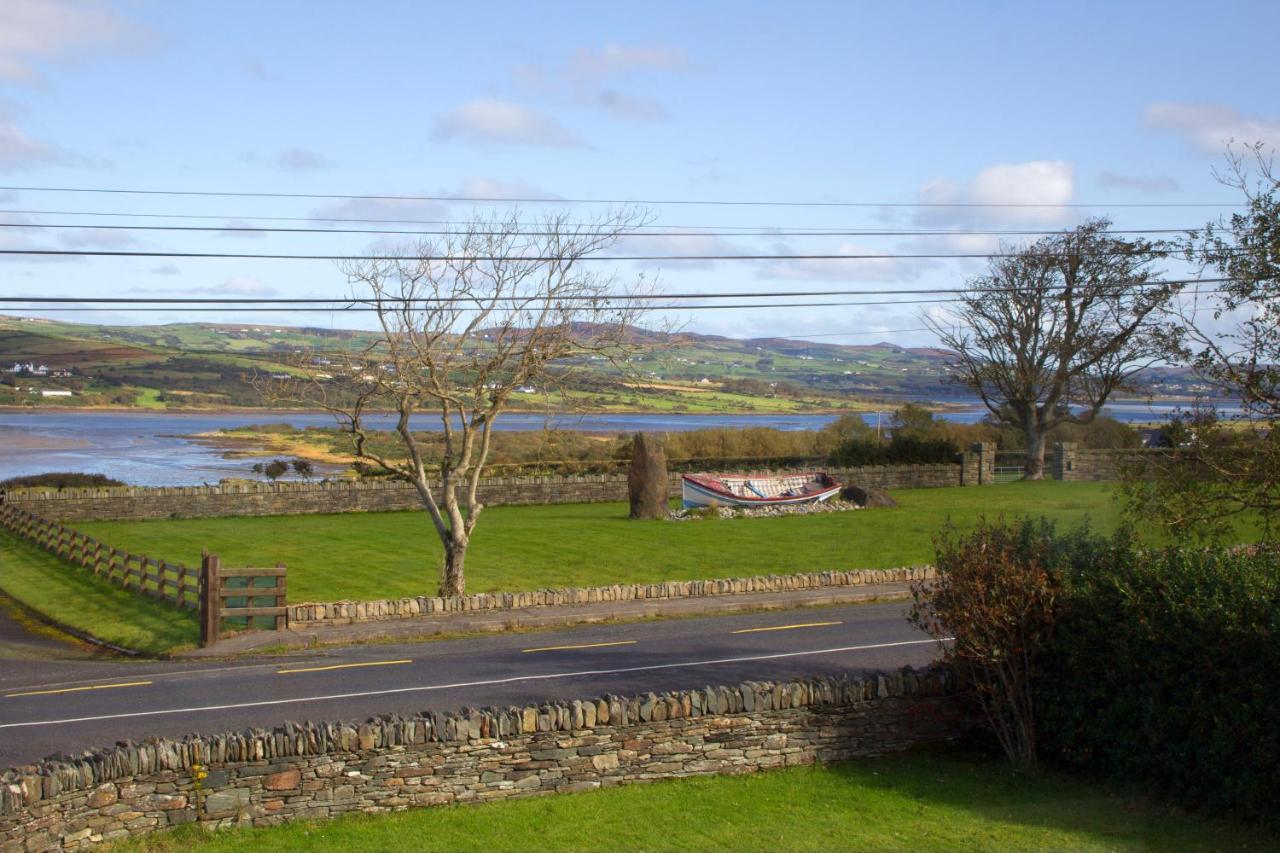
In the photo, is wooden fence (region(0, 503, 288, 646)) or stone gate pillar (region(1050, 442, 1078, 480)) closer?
wooden fence (region(0, 503, 288, 646))

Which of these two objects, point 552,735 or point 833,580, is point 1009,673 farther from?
point 833,580

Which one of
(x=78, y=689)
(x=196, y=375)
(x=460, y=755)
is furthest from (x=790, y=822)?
(x=196, y=375)

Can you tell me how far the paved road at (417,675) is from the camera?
1445cm

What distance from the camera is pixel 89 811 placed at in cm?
1034

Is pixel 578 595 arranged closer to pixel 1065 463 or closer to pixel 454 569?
pixel 454 569

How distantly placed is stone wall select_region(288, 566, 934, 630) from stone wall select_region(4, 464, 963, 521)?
19056 mm

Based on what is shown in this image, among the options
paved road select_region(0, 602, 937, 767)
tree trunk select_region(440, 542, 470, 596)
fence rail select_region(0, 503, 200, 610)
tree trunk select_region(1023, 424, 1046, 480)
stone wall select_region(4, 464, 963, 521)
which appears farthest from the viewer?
tree trunk select_region(1023, 424, 1046, 480)

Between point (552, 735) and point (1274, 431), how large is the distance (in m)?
8.84

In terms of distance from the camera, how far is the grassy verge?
825 inches

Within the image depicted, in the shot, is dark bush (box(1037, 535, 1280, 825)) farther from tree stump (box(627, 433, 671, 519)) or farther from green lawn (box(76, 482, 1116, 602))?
tree stump (box(627, 433, 671, 519))

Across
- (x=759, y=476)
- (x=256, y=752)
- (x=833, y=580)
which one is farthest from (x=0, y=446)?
(x=256, y=752)

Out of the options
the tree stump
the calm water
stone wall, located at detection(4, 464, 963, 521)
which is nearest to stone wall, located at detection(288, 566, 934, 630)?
the calm water

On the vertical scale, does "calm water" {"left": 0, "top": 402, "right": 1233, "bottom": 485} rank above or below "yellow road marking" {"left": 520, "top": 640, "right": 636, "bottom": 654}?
below

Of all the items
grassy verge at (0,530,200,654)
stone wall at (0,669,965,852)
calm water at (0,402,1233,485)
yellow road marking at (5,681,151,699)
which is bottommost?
calm water at (0,402,1233,485)
